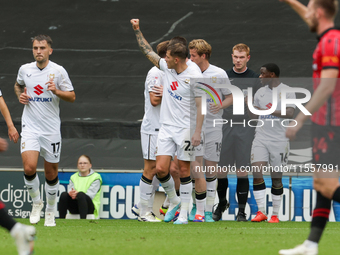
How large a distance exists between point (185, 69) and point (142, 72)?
162 inches

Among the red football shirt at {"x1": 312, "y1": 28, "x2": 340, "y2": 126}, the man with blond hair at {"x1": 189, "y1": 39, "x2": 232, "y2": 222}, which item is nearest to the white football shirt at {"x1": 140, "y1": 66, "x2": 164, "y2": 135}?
the man with blond hair at {"x1": 189, "y1": 39, "x2": 232, "y2": 222}

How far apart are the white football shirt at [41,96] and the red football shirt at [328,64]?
3.48 m

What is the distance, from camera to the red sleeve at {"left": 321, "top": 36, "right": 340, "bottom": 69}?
3.47 m

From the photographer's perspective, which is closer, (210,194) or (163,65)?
(163,65)

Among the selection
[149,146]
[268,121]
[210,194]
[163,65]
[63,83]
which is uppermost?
→ [163,65]

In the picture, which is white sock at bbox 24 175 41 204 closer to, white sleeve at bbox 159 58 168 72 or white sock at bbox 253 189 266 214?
white sleeve at bbox 159 58 168 72

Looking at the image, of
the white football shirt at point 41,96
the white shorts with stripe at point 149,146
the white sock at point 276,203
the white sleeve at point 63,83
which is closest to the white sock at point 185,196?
the white shorts with stripe at point 149,146

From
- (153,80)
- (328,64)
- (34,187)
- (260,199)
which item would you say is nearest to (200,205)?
(260,199)

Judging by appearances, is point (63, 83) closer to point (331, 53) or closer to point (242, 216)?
point (242, 216)

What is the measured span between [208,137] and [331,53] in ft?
12.9

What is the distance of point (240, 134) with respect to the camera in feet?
24.6

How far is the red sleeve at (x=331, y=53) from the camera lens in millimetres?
3469

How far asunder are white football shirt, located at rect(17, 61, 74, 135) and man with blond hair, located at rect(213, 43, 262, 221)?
2300 mm

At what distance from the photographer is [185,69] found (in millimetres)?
6371
